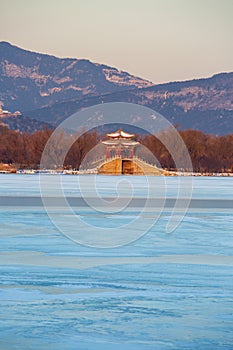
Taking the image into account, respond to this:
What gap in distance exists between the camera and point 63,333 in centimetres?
732

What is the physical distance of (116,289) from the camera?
31.2 feet

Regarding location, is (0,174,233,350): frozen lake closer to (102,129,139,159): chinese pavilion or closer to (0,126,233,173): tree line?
(102,129,139,159): chinese pavilion

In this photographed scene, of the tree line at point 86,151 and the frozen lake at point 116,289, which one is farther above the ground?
the tree line at point 86,151

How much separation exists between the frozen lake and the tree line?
99.4m

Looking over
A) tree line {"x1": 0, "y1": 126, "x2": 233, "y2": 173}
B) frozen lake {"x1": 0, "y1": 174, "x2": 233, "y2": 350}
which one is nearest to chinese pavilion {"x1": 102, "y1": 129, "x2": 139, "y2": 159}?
tree line {"x1": 0, "y1": 126, "x2": 233, "y2": 173}

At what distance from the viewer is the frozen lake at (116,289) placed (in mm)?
7227

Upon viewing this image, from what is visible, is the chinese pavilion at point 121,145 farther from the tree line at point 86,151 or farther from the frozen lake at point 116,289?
the frozen lake at point 116,289

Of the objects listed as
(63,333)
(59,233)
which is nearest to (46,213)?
(59,233)

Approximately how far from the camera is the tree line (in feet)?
388

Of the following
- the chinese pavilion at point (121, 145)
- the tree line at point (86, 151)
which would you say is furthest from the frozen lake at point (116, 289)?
the tree line at point (86, 151)

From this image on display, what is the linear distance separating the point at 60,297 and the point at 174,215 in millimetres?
14274

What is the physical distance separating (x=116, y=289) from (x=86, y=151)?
4363 inches

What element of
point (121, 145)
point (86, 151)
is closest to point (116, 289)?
point (121, 145)

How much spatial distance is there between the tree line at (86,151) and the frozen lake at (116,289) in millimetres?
99363
